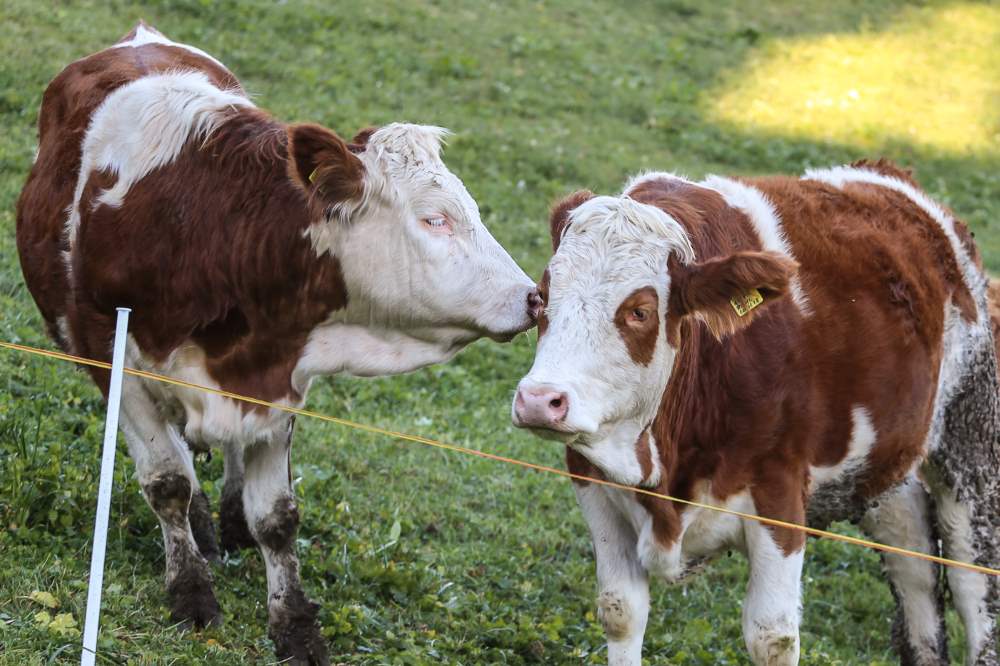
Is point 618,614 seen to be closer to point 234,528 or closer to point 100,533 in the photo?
point 100,533

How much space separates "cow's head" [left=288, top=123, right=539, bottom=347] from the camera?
5258 mm

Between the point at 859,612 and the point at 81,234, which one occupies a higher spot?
the point at 81,234

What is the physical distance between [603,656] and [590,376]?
84.0 inches

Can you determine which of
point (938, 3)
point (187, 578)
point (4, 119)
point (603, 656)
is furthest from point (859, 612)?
point (938, 3)

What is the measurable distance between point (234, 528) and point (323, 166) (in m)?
2.27

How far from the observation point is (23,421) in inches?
255

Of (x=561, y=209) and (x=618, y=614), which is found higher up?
(x=561, y=209)

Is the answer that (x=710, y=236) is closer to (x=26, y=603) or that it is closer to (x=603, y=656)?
(x=603, y=656)

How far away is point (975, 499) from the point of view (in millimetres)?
6586

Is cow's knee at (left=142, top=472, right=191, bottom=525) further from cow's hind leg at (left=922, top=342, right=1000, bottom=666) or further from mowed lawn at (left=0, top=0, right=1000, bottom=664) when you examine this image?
cow's hind leg at (left=922, top=342, right=1000, bottom=666)

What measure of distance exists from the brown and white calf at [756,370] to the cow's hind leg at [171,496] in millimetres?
1717

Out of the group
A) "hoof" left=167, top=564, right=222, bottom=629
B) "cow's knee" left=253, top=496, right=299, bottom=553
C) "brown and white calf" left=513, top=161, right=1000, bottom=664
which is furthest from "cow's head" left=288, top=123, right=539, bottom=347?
"hoof" left=167, top=564, right=222, bottom=629

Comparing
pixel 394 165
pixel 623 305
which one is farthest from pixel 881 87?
pixel 623 305

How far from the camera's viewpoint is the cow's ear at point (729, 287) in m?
4.65
